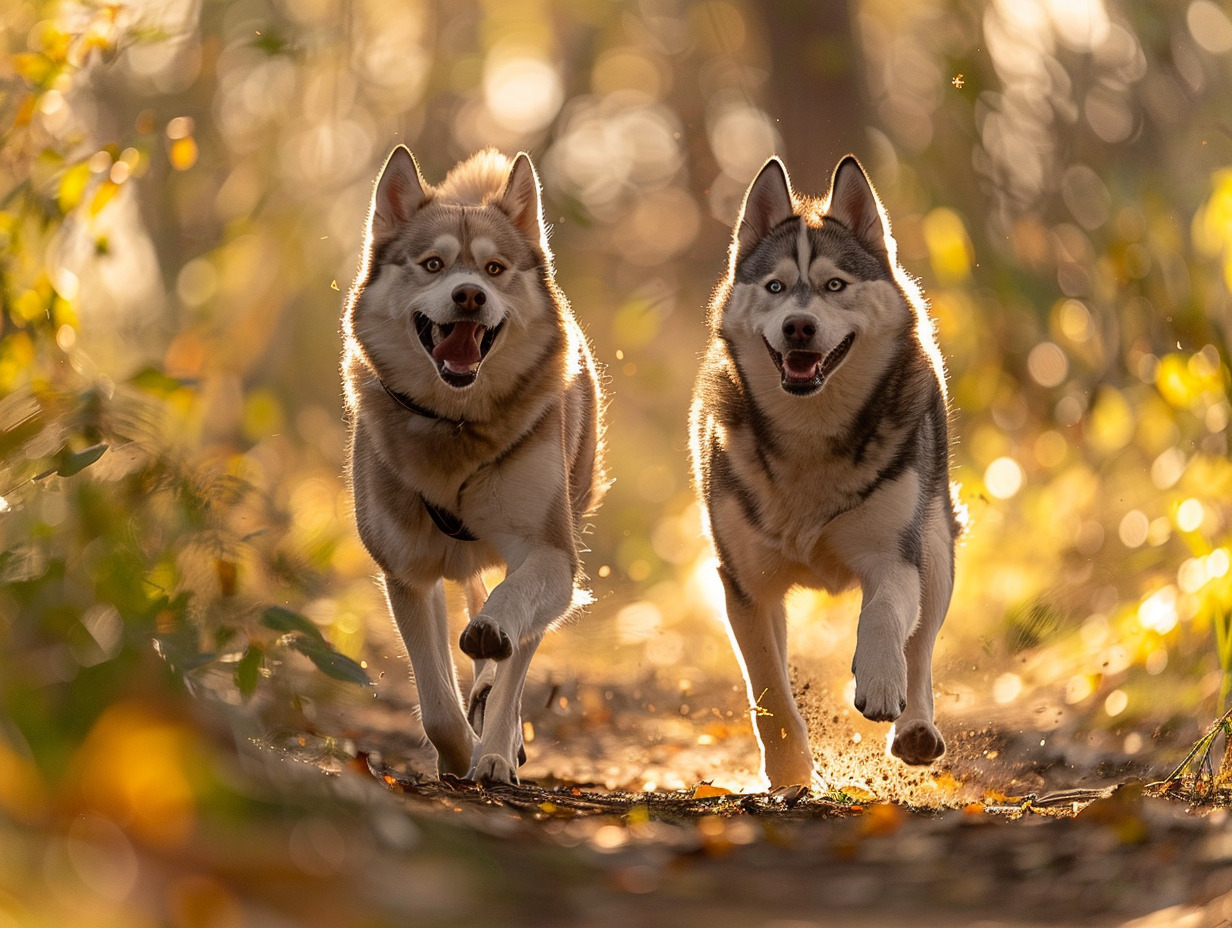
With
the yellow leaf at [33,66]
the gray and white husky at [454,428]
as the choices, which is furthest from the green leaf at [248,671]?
the yellow leaf at [33,66]

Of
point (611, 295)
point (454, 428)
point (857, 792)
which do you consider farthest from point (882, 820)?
point (611, 295)

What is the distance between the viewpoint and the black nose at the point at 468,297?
4.71 metres

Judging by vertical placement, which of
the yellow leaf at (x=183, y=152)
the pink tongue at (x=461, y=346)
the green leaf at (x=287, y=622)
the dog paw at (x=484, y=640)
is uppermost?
the yellow leaf at (x=183, y=152)

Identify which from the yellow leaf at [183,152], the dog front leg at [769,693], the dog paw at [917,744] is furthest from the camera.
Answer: the yellow leaf at [183,152]

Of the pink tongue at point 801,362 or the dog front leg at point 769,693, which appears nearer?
the pink tongue at point 801,362

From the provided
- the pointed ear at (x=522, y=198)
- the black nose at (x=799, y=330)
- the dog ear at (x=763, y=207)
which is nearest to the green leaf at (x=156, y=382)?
the pointed ear at (x=522, y=198)

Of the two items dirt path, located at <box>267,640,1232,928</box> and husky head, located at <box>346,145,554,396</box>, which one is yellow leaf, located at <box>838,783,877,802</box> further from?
husky head, located at <box>346,145,554,396</box>

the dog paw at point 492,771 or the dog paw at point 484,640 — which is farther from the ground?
the dog paw at point 484,640

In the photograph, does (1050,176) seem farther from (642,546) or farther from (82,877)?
(82,877)

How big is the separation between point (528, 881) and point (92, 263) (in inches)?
132

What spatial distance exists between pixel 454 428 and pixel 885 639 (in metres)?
1.84

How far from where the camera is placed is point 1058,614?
27.2ft

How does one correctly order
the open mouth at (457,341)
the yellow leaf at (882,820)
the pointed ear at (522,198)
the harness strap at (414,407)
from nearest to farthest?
the yellow leaf at (882,820), the open mouth at (457,341), the harness strap at (414,407), the pointed ear at (522,198)

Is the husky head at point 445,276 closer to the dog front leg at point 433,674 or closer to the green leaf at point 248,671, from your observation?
the dog front leg at point 433,674
